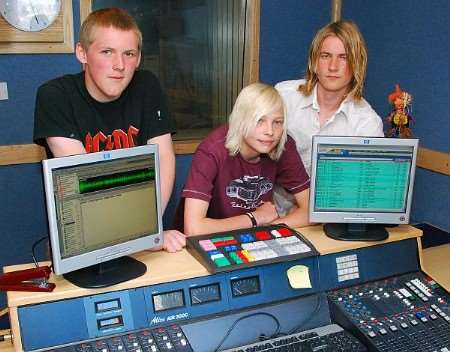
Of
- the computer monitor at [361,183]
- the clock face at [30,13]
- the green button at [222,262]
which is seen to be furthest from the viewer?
the clock face at [30,13]

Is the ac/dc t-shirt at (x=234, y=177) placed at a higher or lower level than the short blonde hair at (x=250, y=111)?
lower

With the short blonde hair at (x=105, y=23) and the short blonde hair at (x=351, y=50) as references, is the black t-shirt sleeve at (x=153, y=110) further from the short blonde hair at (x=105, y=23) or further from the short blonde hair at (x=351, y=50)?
the short blonde hair at (x=351, y=50)

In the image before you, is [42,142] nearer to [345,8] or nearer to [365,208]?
[365,208]

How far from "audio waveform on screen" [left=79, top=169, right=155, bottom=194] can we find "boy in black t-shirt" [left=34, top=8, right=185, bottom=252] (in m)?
0.28

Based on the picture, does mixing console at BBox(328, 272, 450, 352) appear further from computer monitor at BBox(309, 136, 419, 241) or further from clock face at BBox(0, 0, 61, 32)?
clock face at BBox(0, 0, 61, 32)

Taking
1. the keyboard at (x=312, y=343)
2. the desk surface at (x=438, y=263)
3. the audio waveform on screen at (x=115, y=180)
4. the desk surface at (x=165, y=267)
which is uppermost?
the audio waveform on screen at (x=115, y=180)

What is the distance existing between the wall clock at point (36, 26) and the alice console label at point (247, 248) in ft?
5.79

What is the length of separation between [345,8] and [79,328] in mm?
2742

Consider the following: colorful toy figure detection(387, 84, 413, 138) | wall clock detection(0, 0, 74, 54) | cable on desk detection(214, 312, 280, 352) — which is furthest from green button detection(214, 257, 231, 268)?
wall clock detection(0, 0, 74, 54)

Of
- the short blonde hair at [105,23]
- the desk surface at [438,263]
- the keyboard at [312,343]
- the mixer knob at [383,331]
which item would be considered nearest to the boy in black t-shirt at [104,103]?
the short blonde hair at [105,23]

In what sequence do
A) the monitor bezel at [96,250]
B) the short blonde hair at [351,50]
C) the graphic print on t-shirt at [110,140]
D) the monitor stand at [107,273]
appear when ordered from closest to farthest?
the monitor bezel at [96,250], the monitor stand at [107,273], the graphic print on t-shirt at [110,140], the short blonde hair at [351,50]

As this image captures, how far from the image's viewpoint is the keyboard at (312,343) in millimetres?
1334

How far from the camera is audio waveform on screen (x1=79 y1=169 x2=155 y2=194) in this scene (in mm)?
1266

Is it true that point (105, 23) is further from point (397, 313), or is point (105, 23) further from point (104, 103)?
point (397, 313)
